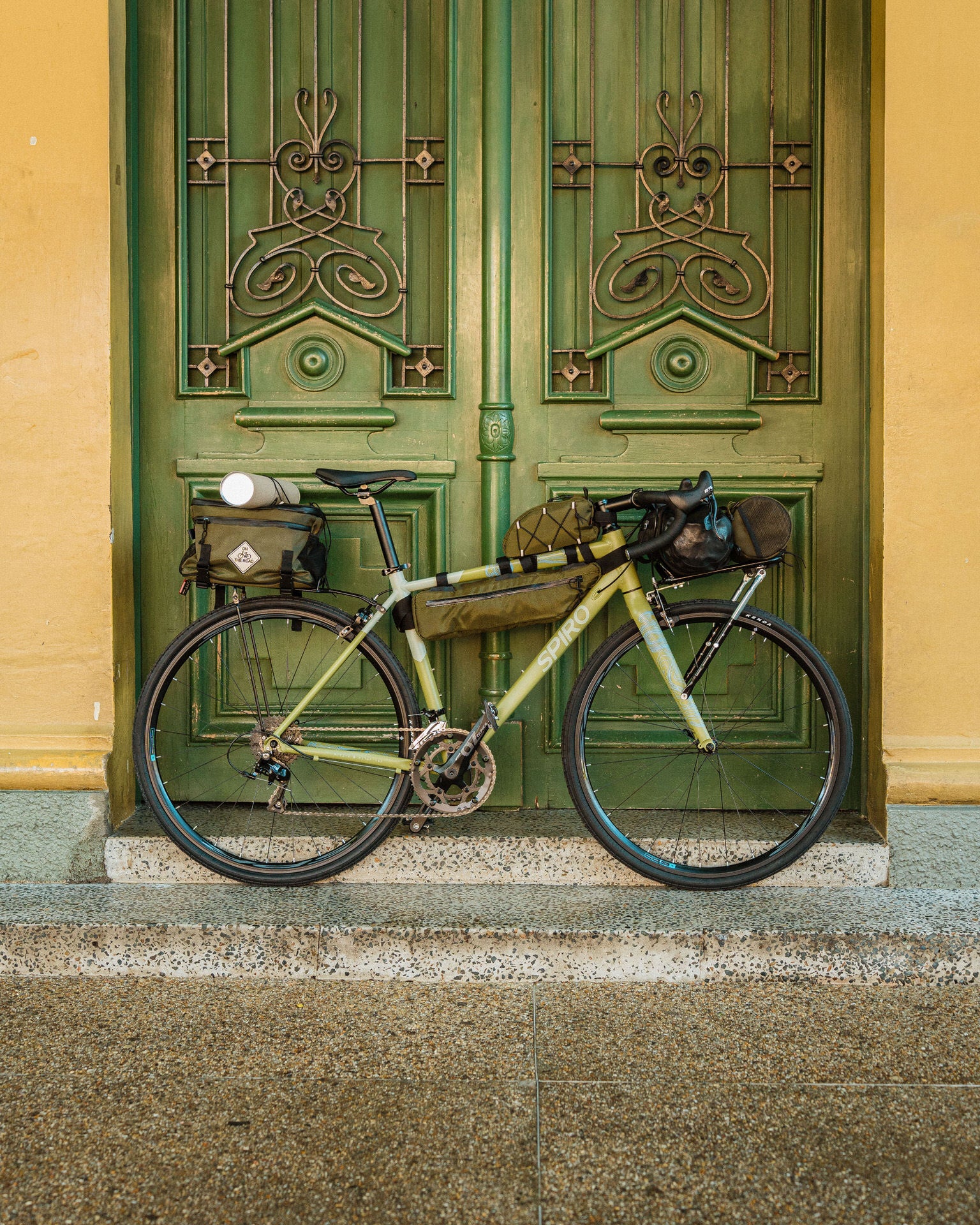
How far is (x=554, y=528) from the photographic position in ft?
9.37

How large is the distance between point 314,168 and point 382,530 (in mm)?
1282

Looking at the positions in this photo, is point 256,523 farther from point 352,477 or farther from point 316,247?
point 316,247

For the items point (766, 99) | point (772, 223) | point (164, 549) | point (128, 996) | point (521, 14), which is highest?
point (521, 14)

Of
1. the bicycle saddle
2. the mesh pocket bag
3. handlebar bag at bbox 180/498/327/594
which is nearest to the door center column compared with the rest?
the bicycle saddle

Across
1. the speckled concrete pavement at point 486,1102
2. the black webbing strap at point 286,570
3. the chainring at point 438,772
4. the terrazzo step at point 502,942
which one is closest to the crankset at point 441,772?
the chainring at point 438,772

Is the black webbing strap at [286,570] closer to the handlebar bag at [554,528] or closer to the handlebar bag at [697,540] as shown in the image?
the handlebar bag at [554,528]

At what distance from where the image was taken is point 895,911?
2707 mm

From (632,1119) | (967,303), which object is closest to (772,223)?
(967,303)

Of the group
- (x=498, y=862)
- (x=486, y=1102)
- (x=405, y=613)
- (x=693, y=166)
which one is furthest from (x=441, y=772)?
(x=693, y=166)

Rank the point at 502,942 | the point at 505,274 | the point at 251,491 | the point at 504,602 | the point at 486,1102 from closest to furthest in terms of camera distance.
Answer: the point at 486,1102, the point at 502,942, the point at 251,491, the point at 504,602, the point at 505,274

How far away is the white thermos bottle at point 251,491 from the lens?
271cm

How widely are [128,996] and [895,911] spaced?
2.16 meters

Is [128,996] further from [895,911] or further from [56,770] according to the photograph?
[895,911]

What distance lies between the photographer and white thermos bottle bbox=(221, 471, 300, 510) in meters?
2.71
